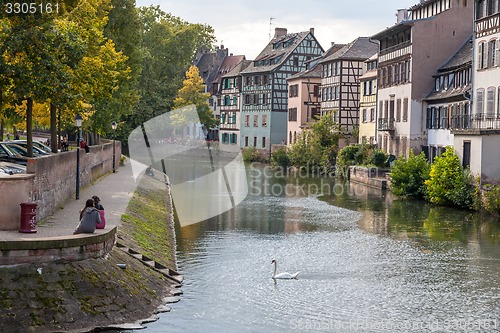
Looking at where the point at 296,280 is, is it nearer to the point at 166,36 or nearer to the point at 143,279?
the point at 143,279

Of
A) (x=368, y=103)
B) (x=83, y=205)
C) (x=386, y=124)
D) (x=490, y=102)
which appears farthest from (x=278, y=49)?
(x=83, y=205)

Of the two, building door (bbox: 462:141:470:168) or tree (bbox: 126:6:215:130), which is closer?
building door (bbox: 462:141:470:168)

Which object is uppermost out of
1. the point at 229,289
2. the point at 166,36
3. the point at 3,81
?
the point at 166,36

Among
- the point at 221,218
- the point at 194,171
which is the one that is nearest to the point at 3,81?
the point at 221,218

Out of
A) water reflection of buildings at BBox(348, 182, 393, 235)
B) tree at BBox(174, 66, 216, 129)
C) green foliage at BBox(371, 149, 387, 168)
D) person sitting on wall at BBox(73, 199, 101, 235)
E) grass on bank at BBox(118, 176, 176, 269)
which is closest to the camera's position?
person sitting on wall at BBox(73, 199, 101, 235)

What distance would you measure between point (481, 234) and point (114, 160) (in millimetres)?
28578

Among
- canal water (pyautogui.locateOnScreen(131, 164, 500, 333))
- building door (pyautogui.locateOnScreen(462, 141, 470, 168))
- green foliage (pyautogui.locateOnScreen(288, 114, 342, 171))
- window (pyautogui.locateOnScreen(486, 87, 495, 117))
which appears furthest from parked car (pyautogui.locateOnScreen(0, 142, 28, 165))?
green foliage (pyautogui.locateOnScreen(288, 114, 342, 171))

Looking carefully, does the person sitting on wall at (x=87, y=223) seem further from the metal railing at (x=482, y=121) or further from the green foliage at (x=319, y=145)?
the green foliage at (x=319, y=145)

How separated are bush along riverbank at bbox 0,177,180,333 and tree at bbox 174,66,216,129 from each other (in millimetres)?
79203

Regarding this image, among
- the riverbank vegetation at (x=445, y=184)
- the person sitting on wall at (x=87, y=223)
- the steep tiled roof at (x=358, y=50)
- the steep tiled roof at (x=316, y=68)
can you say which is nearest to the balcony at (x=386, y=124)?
the riverbank vegetation at (x=445, y=184)

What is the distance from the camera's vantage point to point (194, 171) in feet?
265

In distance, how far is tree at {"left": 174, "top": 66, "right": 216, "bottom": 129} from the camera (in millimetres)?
104188

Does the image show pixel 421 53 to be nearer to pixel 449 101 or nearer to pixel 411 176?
pixel 449 101

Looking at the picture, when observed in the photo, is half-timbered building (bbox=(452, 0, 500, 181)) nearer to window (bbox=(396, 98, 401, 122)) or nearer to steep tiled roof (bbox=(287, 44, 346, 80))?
window (bbox=(396, 98, 401, 122))
